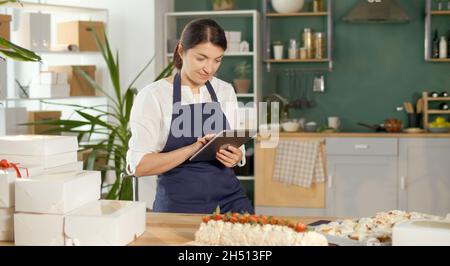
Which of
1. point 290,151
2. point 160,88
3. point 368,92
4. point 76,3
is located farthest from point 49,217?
point 368,92

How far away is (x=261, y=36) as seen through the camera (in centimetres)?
639

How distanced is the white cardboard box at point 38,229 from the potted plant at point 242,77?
4.16 metres

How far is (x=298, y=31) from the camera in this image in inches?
252

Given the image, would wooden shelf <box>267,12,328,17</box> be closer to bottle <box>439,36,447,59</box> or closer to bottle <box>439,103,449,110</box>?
bottle <box>439,36,447,59</box>

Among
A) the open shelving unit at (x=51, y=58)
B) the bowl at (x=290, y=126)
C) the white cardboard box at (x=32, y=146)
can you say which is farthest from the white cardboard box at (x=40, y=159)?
the bowl at (x=290, y=126)

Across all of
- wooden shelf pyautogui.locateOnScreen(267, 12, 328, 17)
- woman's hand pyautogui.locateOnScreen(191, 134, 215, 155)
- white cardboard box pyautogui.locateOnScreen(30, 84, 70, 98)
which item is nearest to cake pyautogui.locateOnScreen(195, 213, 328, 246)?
woman's hand pyautogui.locateOnScreen(191, 134, 215, 155)

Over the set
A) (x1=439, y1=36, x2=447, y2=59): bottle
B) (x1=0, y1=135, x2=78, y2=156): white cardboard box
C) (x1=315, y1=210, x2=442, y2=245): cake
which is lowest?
(x1=315, y1=210, x2=442, y2=245): cake

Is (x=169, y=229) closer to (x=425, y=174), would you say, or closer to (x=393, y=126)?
(x=425, y=174)

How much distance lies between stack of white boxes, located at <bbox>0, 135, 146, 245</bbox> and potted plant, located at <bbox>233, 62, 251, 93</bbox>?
4.00m

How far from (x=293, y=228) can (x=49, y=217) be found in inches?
28.6

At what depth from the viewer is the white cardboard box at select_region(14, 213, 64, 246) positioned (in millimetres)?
2055

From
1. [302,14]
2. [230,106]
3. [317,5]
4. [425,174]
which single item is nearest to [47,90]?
[302,14]
